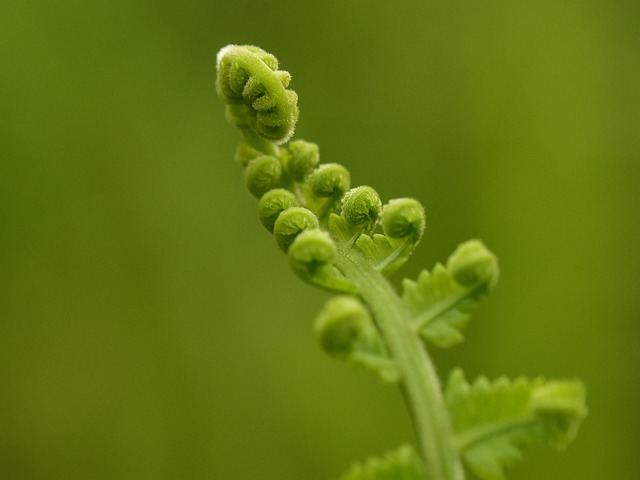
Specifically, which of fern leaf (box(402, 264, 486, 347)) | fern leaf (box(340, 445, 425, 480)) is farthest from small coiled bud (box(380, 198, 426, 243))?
fern leaf (box(340, 445, 425, 480))

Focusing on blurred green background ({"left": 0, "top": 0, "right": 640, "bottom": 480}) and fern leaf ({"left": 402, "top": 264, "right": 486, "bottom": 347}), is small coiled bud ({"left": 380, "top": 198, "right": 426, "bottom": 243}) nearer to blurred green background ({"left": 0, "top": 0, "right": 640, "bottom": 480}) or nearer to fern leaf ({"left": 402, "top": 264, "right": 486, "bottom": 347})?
fern leaf ({"left": 402, "top": 264, "right": 486, "bottom": 347})

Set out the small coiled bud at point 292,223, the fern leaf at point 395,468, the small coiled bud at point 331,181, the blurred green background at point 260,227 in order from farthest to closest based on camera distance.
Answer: the blurred green background at point 260,227
the small coiled bud at point 331,181
the small coiled bud at point 292,223
the fern leaf at point 395,468

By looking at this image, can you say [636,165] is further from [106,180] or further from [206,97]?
[106,180]

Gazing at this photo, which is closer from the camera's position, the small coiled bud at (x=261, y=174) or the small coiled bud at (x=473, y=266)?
the small coiled bud at (x=473, y=266)

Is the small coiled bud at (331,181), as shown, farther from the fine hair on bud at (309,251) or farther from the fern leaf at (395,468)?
the fern leaf at (395,468)

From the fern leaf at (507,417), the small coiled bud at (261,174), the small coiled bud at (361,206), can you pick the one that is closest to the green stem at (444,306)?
the fern leaf at (507,417)

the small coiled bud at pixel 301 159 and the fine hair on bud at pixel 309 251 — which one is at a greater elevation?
the small coiled bud at pixel 301 159

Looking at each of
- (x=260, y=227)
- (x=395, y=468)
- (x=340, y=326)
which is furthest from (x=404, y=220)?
(x=260, y=227)

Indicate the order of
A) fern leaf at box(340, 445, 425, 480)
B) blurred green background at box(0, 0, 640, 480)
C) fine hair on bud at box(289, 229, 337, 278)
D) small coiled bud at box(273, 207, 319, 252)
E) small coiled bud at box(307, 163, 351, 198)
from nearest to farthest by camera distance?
fern leaf at box(340, 445, 425, 480)
fine hair on bud at box(289, 229, 337, 278)
small coiled bud at box(273, 207, 319, 252)
small coiled bud at box(307, 163, 351, 198)
blurred green background at box(0, 0, 640, 480)
